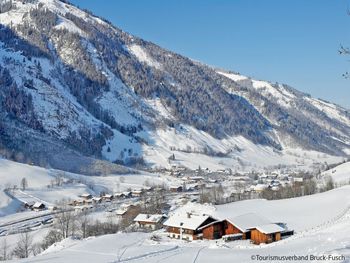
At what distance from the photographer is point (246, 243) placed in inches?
1960

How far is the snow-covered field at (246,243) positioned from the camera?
26.0 metres

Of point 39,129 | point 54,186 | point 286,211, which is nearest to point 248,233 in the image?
point 286,211

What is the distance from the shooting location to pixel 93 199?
115 metres

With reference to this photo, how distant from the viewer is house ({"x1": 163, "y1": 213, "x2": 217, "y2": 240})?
56.1m

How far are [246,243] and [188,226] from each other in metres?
8.71

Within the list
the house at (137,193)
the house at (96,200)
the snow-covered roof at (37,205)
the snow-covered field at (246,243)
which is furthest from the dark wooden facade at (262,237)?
the house at (137,193)

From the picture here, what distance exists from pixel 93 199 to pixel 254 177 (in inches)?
3109

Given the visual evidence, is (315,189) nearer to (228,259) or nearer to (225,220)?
(225,220)

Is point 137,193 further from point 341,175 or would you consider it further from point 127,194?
point 341,175

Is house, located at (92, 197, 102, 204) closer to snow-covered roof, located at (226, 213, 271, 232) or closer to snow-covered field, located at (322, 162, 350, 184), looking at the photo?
snow-covered field, located at (322, 162, 350, 184)

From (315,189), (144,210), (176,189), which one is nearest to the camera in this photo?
(144,210)

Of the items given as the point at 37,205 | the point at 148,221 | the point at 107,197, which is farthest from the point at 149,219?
the point at 107,197

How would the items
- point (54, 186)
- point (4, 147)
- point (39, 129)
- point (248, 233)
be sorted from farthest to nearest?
point (39, 129), point (4, 147), point (54, 186), point (248, 233)

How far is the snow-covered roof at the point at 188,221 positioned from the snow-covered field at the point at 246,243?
2.01 meters
